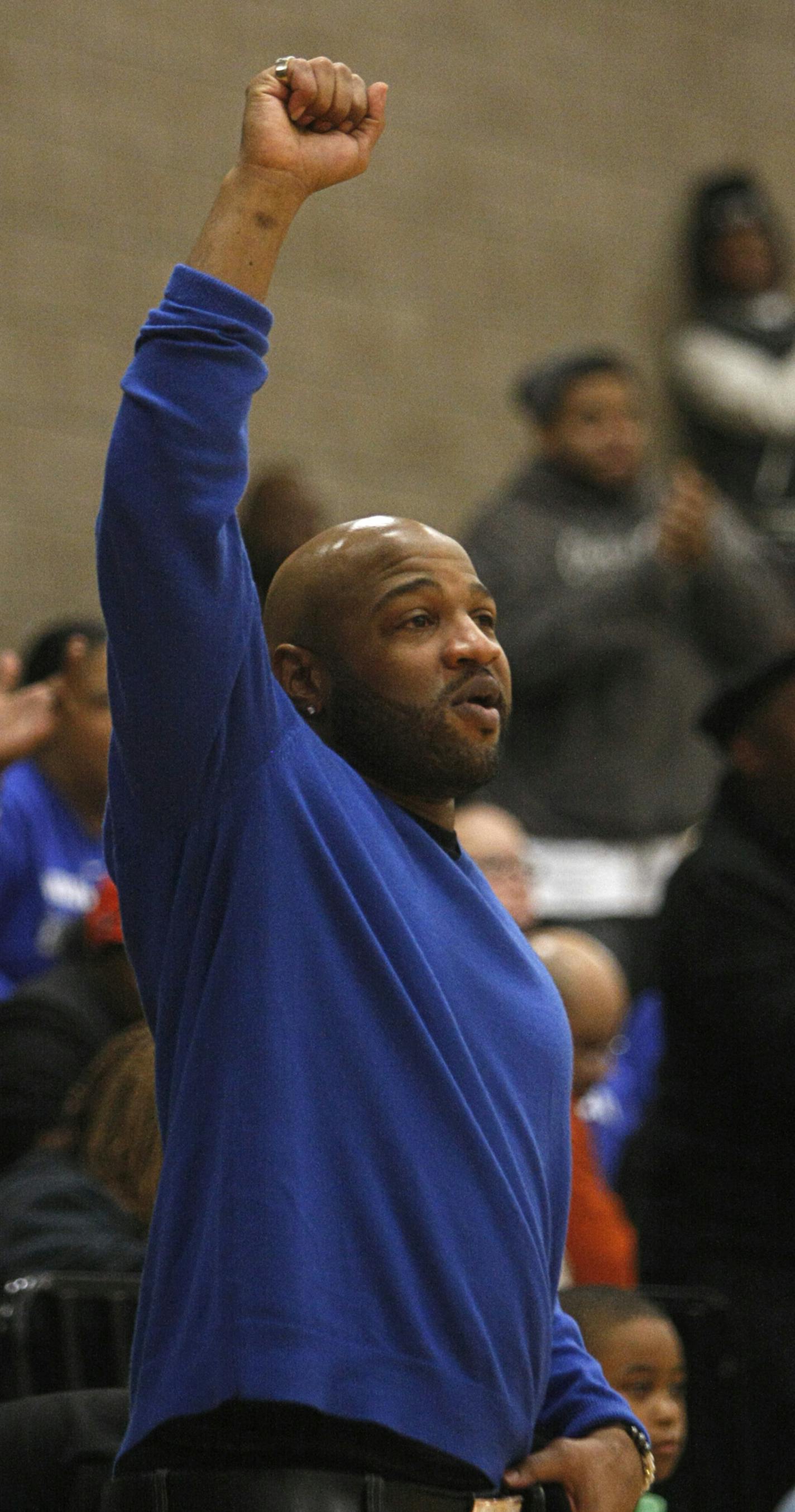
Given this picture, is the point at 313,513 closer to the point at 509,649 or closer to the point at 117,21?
the point at 509,649

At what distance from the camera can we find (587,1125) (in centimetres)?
433

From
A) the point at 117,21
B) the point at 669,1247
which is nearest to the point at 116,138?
the point at 117,21

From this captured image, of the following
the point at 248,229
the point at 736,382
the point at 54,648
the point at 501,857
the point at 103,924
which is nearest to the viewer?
the point at 248,229

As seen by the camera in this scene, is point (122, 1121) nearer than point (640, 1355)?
No

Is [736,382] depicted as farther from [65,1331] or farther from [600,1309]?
[65,1331]

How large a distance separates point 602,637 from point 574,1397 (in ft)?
12.9

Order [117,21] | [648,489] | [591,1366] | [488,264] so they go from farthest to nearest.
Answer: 1. [488,264]
2. [117,21]
3. [648,489]
4. [591,1366]

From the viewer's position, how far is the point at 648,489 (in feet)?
20.6

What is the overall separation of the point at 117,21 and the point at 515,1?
1716mm

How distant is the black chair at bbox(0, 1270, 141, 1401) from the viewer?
113 inches

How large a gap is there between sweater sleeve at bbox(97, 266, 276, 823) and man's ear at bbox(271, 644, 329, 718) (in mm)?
236

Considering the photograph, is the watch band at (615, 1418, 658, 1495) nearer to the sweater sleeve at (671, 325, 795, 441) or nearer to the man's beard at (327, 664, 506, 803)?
the man's beard at (327, 664, 506, 803)

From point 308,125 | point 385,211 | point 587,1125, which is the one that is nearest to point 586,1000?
point 587,1125

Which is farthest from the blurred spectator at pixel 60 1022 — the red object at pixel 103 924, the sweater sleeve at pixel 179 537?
the sweater sleeve at pixel 179 537
